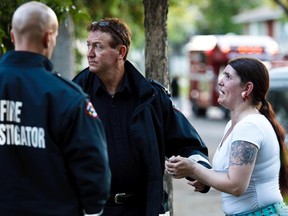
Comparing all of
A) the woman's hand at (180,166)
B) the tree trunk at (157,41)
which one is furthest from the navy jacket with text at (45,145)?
the tree trunk at (157,41)

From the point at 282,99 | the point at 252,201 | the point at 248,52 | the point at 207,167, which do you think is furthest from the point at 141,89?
the point at 248,52

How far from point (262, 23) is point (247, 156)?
60.6m

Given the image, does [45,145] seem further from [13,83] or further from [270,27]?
[270,27]

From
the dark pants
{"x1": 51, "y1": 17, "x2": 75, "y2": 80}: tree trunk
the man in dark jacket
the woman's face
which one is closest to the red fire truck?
{"x1": 51, "y1": 17, "x2": 75, "y2": 80}: tree trunk

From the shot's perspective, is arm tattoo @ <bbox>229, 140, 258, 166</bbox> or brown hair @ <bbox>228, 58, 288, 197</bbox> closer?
arm tattoo @ <bbox>229, 140, 258, 166</bbox>

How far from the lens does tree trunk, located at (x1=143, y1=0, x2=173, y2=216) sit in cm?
568

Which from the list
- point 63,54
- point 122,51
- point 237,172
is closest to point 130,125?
point 122,51

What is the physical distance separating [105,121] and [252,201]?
934 mm

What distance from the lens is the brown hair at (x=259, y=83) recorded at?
13.7ft

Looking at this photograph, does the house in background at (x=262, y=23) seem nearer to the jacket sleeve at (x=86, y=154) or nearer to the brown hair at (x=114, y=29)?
→ the brown hair at (x=114, y=29)

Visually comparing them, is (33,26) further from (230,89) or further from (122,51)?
(230,89)

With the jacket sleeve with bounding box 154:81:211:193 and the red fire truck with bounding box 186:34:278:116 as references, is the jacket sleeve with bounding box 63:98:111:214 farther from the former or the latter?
the red fire truck with bounding box 186:34:278:116

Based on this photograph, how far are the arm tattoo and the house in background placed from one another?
53.8 meters

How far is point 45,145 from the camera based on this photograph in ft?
10.7
